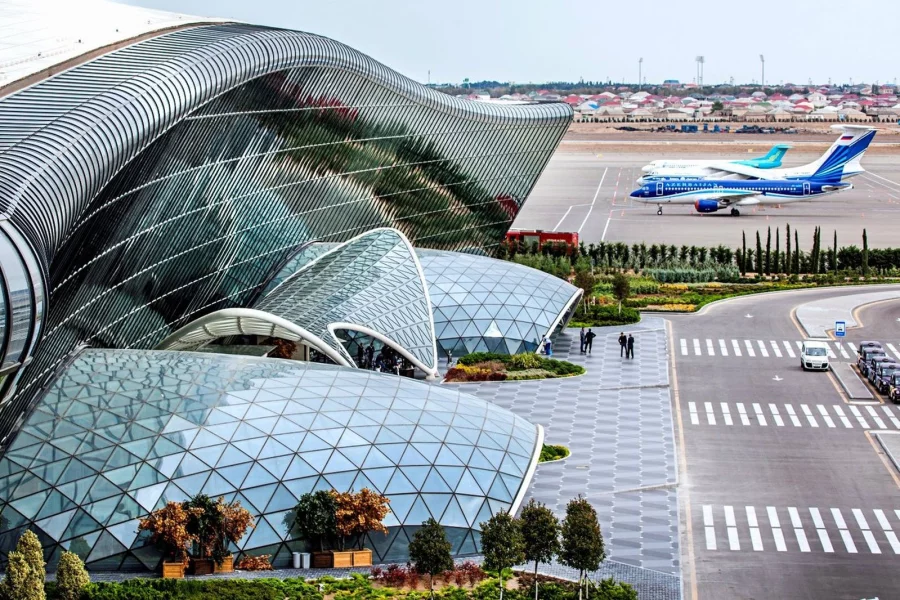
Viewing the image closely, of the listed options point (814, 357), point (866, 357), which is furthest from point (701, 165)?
point (866, 357)

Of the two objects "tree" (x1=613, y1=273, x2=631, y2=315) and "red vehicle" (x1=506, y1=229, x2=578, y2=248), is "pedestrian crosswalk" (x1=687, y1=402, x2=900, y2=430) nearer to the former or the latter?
"tree" (x1=613, y1=273, x2=631, y2=315)

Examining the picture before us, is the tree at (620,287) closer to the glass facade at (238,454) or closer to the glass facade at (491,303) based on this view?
the glass facade at (491,303)

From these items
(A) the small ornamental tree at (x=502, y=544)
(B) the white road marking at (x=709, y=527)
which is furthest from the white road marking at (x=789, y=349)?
(A) the small ornamental tree at (x=502, y=544)

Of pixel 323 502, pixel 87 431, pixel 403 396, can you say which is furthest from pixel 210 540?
pixel 403 396

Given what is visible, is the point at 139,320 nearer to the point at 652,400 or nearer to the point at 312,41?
the point at 312,41

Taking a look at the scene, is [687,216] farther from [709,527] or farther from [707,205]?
[709,527]

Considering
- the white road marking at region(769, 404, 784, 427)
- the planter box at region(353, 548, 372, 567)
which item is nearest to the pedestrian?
the white road marking at region(769, 404, 784, 427)
